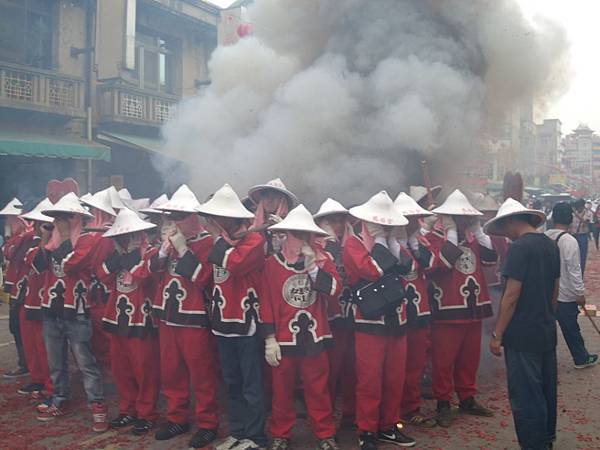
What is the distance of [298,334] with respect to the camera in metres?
4.10

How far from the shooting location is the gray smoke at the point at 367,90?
8.37 meters

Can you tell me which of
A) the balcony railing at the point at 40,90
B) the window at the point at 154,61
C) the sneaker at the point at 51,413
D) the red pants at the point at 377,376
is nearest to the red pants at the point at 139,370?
the sneaker at the point at 51,413

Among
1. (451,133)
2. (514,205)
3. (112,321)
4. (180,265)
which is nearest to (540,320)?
(514,205)

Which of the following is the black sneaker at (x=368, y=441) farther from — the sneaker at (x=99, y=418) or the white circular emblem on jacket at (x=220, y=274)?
the sneaker at (x=99, y=418)

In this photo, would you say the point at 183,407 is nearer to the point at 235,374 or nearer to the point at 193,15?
the point at 235,374

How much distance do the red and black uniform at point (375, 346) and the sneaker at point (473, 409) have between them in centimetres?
92

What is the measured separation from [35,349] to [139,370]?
1.63m

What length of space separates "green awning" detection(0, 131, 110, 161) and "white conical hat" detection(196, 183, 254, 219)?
8.73 metres

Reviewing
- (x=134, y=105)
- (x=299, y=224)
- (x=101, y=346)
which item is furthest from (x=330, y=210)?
(x=134, y=105)

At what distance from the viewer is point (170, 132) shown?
37.2 feet

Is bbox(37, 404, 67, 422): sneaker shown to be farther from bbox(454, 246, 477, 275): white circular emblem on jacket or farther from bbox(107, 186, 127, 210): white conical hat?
bbox(454, 246, 477, 275): white circular emblem on jacket

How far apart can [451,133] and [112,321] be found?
592cm

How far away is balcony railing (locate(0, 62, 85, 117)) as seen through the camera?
41.0ft

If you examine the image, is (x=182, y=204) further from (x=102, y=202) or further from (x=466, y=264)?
(x=466, y=264)
